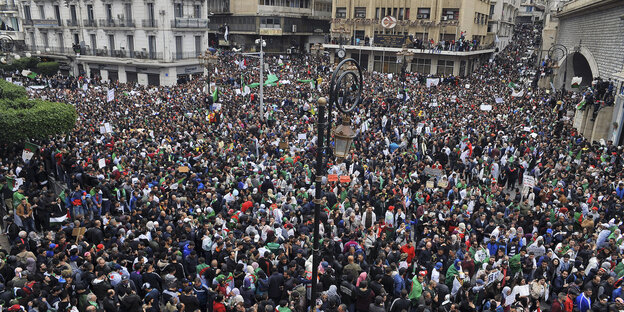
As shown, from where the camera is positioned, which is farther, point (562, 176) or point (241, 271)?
point (562, 176)

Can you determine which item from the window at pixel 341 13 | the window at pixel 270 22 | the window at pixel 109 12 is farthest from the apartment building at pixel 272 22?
the window at pixel 109 12

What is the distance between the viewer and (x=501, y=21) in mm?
60219

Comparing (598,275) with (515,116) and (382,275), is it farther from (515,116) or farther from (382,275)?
(515,116)

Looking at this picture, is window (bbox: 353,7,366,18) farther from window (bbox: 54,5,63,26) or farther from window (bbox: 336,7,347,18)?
window (bbox: 54,5,63,26)

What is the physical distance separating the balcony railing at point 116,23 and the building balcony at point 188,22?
12.2 feet

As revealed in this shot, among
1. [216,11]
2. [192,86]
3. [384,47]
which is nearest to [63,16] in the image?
[216,11]

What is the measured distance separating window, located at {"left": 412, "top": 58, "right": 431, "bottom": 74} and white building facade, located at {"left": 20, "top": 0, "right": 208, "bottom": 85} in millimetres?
22116

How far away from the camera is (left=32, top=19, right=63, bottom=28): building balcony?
44.3 meters

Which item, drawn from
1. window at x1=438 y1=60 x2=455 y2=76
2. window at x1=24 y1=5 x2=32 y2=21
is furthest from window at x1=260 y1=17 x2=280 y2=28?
window at x1=24 y1=5 x2=32 y2=21

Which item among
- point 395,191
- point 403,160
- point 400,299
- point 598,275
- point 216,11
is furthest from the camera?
point 216,11

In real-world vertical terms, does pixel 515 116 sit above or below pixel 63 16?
below

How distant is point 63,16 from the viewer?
43.7m

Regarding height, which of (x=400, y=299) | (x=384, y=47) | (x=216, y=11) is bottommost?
(x=400, y=299)

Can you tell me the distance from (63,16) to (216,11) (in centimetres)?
1681
